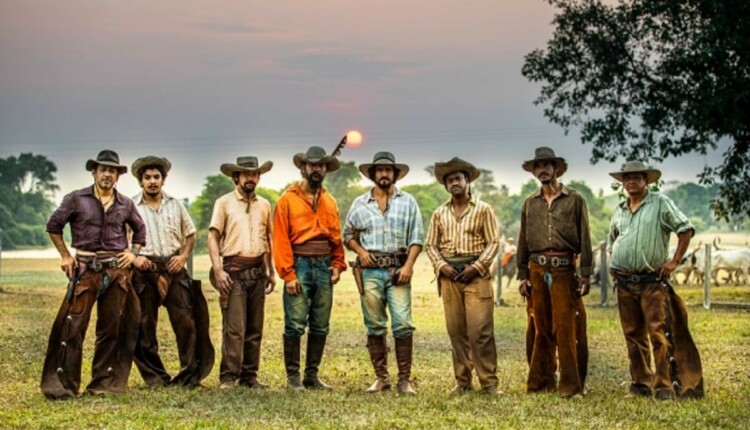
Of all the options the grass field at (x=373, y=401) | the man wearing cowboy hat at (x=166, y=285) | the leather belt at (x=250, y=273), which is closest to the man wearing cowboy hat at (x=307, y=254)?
the leather belt at (x=250, y=273)

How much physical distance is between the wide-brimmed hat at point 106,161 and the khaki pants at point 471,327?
10.7ft

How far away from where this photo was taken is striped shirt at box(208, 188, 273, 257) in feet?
36.1

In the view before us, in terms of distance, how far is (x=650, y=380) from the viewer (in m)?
10.6

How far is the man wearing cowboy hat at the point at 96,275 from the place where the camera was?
1035 cm

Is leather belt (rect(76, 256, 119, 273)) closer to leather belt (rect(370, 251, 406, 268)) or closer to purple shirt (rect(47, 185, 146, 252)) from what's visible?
purple shirt (rect(47, 185, 146, 252))

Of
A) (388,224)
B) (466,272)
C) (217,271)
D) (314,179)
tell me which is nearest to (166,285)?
(217,271)

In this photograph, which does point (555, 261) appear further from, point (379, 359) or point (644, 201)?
point (379, 359)

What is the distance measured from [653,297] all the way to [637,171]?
120 centimetres

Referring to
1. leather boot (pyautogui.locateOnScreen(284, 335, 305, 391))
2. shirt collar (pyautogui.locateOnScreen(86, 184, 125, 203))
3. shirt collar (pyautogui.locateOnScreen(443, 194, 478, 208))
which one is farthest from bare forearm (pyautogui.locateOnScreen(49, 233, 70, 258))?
shirt collar (pyautogui.locateOnScreen(443, 194, 478, 208))

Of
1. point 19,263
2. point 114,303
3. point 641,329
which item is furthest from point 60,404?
point 19,263

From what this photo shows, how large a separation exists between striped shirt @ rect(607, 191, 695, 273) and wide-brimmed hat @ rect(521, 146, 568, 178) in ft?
2.57

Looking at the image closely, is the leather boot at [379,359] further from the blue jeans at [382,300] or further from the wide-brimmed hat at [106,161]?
the wide-brimmed hat at [106,161]

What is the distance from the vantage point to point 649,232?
414 inches

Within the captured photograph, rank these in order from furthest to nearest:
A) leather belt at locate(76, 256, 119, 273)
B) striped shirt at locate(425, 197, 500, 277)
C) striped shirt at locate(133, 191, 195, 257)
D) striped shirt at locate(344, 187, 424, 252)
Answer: striped shirt at locate(133, 191, 195, 257)
striped shirt at locate(344, 187, 424, 252)
striped shirt at locate(425, 197, 500, 277)
leather belt at locate(76, 256, 119, 273)
